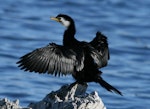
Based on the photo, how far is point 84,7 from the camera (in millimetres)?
20328

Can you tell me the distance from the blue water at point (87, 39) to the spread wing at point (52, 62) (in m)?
3.77

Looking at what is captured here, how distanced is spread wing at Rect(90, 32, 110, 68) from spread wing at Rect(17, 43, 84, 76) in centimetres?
39

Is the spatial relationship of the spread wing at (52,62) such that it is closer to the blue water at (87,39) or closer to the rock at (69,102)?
the rock at (69,102)

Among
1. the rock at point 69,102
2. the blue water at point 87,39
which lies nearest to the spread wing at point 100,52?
the rock at point 69,102

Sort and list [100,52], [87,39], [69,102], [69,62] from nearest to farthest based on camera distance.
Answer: [69,102] < [69,62] < [100,52] < [87,39]

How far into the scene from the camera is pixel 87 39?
1677 centimetres

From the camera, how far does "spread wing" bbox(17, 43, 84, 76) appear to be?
893 centimetres

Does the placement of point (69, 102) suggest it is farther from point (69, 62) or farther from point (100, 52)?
point (100, 52)

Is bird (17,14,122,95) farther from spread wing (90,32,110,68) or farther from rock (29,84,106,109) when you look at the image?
rock (29,84,106,109)

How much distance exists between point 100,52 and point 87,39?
701 cm

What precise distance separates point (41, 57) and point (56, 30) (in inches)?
343

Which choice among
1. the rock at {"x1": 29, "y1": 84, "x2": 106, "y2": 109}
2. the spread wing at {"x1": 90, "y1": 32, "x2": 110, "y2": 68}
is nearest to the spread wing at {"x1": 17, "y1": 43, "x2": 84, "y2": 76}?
the spread wing at {"x1": 90, "y1": 32, "x2": 110, "y2": 68}

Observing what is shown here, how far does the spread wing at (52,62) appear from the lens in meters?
8.93

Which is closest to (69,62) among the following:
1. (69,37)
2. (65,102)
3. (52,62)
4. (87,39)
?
(52,62)
